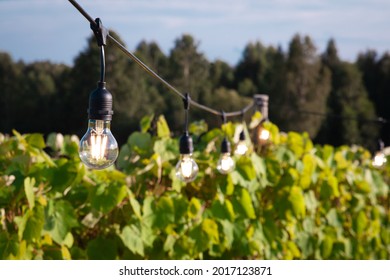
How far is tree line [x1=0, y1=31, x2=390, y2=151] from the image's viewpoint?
29.0 metres

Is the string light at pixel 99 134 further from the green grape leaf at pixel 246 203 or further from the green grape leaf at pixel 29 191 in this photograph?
the green grape leaf at pixel 246 203

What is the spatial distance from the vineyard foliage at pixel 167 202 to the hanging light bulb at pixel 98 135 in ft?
3.20

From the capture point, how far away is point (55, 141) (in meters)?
2.97

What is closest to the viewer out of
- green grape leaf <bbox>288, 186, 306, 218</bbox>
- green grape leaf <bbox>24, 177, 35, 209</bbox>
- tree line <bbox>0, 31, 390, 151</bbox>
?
green grape leaf <bbox>24, 177, 35, 209</bbox>

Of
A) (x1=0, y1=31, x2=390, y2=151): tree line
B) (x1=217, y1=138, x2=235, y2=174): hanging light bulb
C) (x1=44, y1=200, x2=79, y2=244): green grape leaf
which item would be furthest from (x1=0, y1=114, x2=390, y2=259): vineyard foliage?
(x1=0, y1=31, x2=390, y2=151): tree line

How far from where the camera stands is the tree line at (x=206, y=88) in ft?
95.0

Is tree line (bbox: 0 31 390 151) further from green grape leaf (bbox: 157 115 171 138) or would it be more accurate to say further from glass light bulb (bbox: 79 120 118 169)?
glass light bulb (bbox: 79 120 118 169)

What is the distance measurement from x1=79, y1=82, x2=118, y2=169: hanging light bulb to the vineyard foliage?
98 cm

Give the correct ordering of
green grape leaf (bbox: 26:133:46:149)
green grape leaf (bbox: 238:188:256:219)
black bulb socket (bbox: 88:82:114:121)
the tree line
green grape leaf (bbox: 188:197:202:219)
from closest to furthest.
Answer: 1. black bulb socket (bbox: 88:82:114:121)
2. green grape leaf (bbox: 26:133:46:149)
3. green grape leaf (bbox: 188:197:202:219)
4. green grape leaf (bbox: 238:188:256:219)
5. the tree line

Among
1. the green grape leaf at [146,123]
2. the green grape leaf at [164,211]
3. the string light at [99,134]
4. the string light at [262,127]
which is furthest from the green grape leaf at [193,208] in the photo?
the string light at [99,134]

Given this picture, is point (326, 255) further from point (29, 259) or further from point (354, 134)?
point (354, 134)

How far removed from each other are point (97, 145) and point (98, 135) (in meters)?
0.02

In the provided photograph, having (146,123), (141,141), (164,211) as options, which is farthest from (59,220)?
(146,123)
